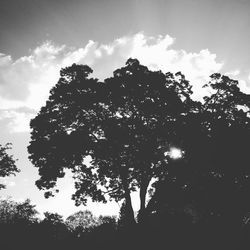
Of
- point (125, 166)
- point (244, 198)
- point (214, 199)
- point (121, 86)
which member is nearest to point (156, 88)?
point (121, 86)

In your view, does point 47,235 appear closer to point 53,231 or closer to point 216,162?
point 53,231

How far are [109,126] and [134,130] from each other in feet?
6.96

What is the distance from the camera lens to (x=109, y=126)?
20.3 meters

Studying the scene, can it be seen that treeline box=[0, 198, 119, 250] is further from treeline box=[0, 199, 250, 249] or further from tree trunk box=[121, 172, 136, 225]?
tree trunk box=[121, 172, 136, 225]

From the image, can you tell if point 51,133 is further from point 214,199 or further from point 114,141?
point 214,199

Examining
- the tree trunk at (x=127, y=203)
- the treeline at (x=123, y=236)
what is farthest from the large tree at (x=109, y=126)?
the treeline at (x=123, y=236)

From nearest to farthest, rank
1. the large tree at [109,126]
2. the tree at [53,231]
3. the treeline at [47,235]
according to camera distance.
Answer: the treeline at [47,235] < the tree at [53,231] < the large tree at [109,126]

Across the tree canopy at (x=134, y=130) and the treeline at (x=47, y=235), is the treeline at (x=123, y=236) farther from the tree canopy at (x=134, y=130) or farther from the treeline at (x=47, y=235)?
the tree canopy at (x=134, y=130)

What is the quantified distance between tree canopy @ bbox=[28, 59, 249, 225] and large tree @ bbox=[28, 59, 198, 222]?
0.26ft

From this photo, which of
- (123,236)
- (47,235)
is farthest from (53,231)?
(123,236)

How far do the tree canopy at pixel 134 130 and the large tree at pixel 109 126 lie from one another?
0.08m

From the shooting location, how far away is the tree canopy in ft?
65.8

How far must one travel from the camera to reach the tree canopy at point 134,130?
20062 millimetres

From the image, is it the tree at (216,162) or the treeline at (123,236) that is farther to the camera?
the tree at (216,162)
